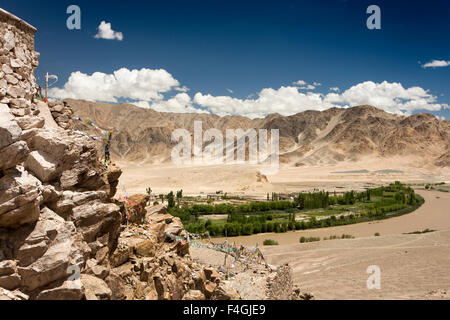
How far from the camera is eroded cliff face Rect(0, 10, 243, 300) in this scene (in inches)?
261

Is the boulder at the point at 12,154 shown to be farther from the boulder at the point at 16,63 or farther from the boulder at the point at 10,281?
the boulder at the point at 16,63

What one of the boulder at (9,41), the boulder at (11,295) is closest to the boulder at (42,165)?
the boulder at (11,295)

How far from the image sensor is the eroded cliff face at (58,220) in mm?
6621

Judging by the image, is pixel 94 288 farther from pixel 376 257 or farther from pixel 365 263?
pixel 376 257

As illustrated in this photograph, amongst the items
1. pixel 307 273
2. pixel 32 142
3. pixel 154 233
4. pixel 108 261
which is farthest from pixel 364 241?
pixel 32 142

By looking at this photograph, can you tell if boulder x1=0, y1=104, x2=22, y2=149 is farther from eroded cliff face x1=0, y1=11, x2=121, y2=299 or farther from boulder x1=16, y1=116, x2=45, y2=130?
boulder x1=16, y1=116, x2=45, y2=130

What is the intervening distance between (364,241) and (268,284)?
72.4ft

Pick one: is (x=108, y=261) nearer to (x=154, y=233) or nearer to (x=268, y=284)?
(x=154, y=233)

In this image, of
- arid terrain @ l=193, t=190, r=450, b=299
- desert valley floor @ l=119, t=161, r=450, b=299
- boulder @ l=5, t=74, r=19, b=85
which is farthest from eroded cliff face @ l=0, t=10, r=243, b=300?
desert valley floor @ l=119, t=161, r=450, b=299

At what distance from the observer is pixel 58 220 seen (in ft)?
25.3

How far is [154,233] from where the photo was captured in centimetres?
1398

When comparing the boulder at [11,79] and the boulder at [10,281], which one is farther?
the boulder at [11,79]

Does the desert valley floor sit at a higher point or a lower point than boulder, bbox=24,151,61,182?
lower
